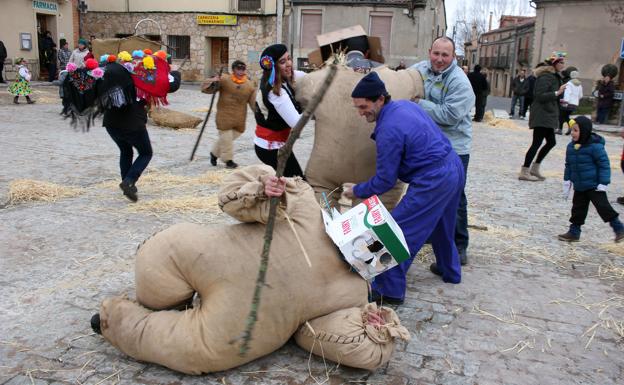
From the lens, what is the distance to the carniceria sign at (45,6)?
78.1 feet

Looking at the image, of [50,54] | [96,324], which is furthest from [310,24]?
[96,324]

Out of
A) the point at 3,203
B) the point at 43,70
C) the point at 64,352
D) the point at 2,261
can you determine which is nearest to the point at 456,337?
the point at 64,352

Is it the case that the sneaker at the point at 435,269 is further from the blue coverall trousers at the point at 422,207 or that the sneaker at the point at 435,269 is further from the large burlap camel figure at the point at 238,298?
the large burlap camel figure at the point at 238,298

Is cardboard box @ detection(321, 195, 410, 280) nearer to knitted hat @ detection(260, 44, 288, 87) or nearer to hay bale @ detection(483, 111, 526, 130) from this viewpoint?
knitted hat @ detection(260, 44, 288, 87)

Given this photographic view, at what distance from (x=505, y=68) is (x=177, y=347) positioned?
177 feet

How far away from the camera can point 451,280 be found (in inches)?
173

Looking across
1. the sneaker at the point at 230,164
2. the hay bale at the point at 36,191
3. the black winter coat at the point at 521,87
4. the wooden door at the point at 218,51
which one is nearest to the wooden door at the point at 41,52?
the wooden door at the point at 218,51

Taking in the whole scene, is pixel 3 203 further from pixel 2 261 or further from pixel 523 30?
pixel 523 30

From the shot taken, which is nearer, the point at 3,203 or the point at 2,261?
the point at 2,261

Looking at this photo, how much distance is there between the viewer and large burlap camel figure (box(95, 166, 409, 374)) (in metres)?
2.88

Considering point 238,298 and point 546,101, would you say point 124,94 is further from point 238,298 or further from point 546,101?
point 546,101

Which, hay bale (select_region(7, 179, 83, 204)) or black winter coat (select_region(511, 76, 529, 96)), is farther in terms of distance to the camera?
black winter coat (select_region(511, 76, 529, 96))

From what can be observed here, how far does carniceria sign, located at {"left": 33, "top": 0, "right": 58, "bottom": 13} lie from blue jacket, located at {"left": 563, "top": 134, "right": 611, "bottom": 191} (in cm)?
2388

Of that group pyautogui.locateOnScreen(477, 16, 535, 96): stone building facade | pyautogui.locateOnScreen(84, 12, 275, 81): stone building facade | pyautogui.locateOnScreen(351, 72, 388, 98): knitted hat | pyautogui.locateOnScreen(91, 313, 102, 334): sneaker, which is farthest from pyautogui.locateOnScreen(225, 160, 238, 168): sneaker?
pyautogui.locateOnScreen(477, 16, 535, 96): stone building facade
